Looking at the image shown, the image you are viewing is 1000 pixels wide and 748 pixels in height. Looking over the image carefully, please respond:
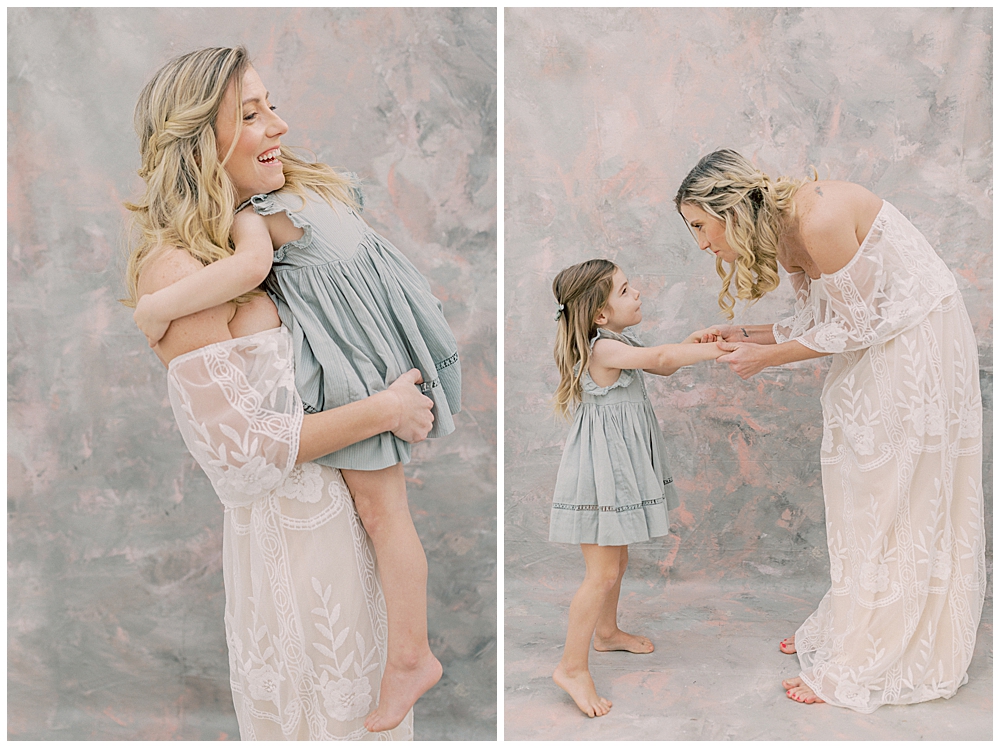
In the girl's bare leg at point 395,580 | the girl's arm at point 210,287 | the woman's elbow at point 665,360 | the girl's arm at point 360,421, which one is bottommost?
the girl's bare leg at point 395,580

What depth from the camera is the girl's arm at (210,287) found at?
150 centimetres

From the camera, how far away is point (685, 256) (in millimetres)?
2973

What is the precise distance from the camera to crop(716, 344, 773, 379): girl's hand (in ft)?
7.30

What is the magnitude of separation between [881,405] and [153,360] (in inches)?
93.0

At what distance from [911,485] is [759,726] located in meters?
0.84

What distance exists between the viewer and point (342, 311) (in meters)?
1.66

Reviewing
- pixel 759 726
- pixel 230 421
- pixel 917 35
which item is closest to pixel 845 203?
pixel 917 35

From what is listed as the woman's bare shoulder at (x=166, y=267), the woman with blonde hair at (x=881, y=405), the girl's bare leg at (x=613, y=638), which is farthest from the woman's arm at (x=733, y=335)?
the woman's bare shoulder at (x=166, y=267)

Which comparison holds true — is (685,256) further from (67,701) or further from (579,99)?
(67,701)

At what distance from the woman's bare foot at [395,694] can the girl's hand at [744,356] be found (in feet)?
4.00

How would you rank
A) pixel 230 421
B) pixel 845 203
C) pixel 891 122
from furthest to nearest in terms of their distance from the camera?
pixel 891 122 → pixel 845 203 → pixel 230 421

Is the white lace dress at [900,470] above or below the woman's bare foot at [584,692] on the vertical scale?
above

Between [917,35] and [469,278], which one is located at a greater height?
[917,35]

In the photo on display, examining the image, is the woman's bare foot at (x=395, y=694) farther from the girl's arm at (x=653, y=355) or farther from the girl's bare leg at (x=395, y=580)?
the girl's arm at (x=653, y=355)
